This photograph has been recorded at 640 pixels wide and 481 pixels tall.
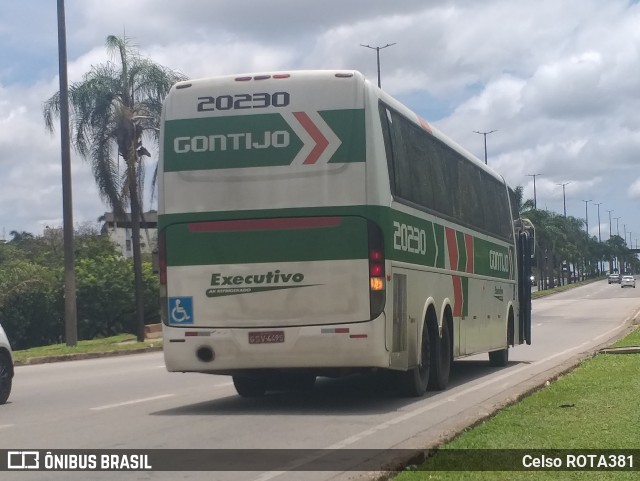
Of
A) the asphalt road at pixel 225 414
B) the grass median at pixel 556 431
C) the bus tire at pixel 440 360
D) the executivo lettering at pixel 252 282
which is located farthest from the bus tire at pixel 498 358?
the executivo lettering at pixel 252 282

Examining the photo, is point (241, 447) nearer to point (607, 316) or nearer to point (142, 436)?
point (142, 436)

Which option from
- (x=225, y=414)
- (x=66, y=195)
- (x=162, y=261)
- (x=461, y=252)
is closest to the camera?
(x=225, y=414)

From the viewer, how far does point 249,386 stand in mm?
15383

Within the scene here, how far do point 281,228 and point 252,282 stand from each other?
0.72m

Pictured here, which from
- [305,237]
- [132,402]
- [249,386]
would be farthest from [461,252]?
[132,402]

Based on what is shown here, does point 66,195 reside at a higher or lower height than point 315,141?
higher

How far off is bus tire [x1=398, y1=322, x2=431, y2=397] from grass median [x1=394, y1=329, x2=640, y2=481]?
1685 mm

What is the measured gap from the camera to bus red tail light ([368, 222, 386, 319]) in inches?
504

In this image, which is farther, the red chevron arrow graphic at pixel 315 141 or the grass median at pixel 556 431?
the red chevron arrow graphic at pixel 315 141

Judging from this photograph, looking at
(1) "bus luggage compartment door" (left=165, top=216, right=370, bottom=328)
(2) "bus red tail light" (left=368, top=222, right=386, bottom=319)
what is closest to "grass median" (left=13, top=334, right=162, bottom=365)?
(1) "bus luggage compartment door" (left=165, top=216, right=370, bottom=328)

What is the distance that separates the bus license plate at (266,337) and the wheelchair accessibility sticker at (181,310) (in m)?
0.78

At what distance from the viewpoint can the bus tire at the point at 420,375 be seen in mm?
14602

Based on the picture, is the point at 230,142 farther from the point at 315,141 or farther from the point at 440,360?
the point at 440,360

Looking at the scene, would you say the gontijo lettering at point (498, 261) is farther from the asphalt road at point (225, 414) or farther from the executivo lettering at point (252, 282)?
the executivo lettering at point (252, 282)
